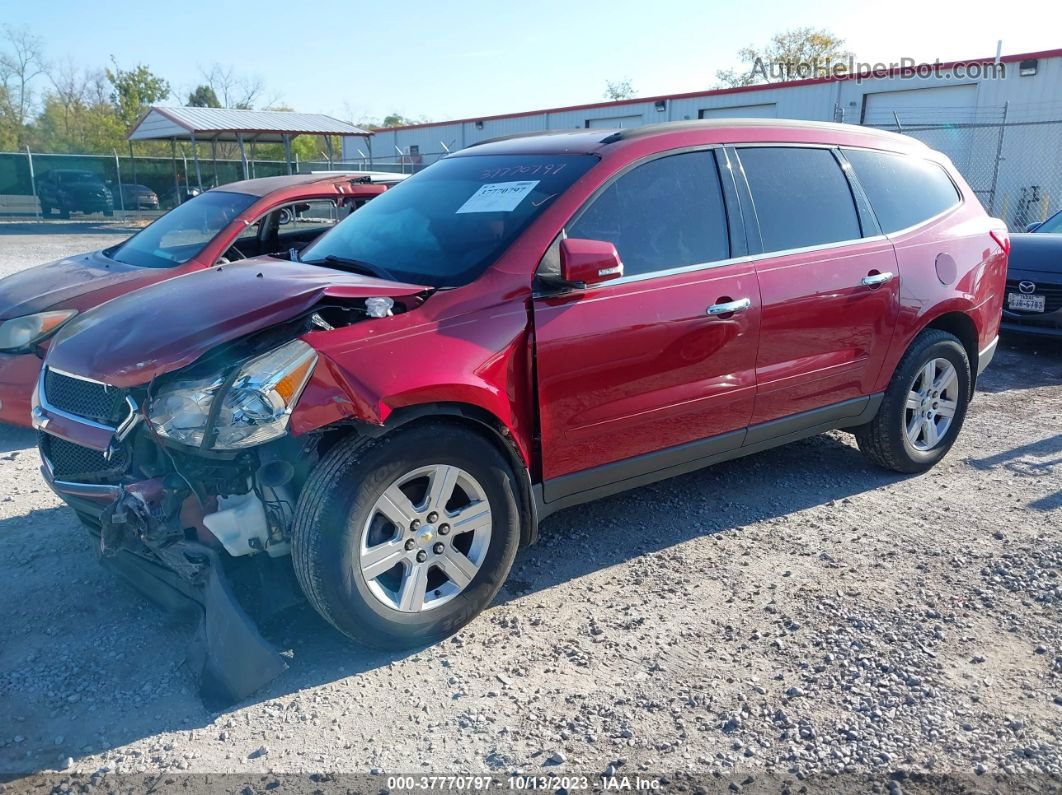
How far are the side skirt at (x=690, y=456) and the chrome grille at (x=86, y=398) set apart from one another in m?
1.70

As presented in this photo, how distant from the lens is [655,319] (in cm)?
370

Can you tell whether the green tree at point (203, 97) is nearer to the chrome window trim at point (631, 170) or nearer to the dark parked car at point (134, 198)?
the dark parked car at point (134, 198)

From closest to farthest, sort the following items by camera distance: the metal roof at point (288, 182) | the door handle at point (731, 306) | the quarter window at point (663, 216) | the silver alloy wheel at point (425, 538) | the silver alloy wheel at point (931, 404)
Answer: the silver alloy wheel at point (425, 538) → the quarter window at point (663, 216) → the door handle at point (731, 306) → the silver alloy wheel at point (931, 404) → the metal roof at point (288, 182)

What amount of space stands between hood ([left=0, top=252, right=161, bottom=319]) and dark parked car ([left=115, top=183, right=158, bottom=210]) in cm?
2352

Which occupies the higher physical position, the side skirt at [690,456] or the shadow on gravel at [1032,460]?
the side skirt at [690,456]

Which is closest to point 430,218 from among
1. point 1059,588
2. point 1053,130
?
point 1059,588

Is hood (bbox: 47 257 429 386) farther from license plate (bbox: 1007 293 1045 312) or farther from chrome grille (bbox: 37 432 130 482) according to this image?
license plate (bbox: 1007 293 1045 312)

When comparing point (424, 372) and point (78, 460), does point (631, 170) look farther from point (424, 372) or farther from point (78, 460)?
point (78, 460)

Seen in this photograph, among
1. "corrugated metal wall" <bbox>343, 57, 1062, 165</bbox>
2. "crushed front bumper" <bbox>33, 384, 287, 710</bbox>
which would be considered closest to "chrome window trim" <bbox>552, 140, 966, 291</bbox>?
"crushed front bumper" <bbox>33, 384, 287, 710</bbox>

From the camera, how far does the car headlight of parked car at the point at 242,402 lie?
9.43 feet

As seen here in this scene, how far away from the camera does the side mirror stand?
3.30 m

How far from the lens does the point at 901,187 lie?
16.1 ft

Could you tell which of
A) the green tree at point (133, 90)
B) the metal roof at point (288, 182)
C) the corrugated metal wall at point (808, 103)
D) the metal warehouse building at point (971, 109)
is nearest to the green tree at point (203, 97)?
the green tree at point (133, 90)

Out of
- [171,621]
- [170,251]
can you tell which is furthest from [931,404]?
[170,251]
